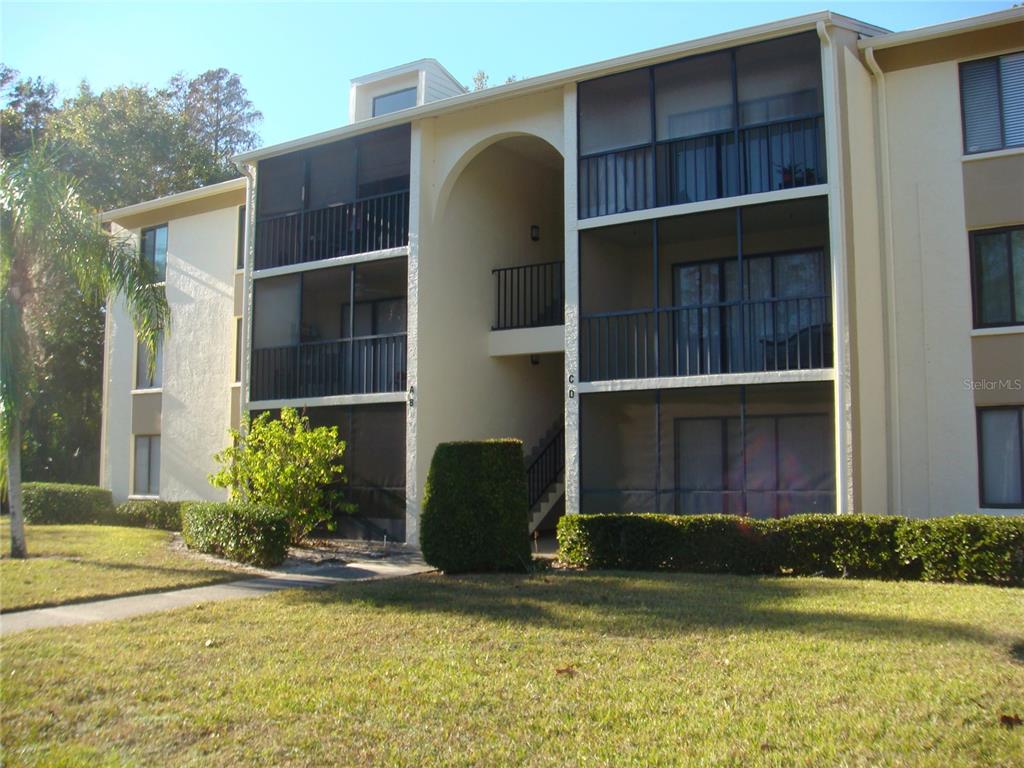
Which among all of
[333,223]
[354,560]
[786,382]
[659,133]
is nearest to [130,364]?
[333,223]

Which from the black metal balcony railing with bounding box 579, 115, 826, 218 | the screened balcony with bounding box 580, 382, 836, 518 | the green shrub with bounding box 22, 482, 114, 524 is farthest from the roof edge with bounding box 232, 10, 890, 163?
the green shrub with bounding box 22, 482, 114, 524

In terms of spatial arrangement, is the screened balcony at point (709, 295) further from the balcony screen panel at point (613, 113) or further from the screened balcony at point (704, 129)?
the balcony screen panel at point (613, 113)

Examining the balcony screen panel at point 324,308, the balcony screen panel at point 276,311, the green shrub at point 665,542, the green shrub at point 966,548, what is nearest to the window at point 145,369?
the balcony screen panel at point 276,311

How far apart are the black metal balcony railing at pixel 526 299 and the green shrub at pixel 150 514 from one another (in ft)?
27.5

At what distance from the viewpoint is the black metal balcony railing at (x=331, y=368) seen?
57.2ft

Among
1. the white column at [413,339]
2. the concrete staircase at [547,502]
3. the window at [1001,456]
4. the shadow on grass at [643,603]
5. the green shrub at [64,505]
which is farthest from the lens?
the green shrub at [64,505]

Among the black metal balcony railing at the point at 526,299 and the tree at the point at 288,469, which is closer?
the tree at the point at 288,469

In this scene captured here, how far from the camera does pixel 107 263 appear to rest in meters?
14.3

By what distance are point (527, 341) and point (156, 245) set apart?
1133 centimetres

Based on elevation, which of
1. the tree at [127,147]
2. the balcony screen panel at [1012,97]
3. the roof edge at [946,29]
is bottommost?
the balcony screen panel at [1012,97]

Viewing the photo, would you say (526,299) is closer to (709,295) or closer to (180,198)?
(709,295)

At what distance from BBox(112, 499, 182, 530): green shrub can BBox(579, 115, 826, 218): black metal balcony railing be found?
11.5m

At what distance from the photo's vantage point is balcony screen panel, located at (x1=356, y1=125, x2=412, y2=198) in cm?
1811

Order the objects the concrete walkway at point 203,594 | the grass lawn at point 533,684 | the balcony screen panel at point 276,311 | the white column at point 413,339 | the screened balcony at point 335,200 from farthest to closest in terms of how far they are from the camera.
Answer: the balcony screen panel at point 276,311, the screened balcony at point 335,200, the white column at point 413,339, the concrete walkway at point 203,594, the grass lawn at point 533,684
